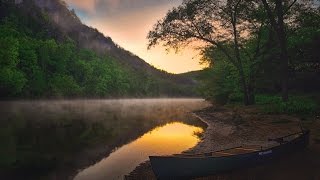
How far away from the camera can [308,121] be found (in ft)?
101

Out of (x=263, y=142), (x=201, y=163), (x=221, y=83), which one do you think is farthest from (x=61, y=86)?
(x=201, y=163)

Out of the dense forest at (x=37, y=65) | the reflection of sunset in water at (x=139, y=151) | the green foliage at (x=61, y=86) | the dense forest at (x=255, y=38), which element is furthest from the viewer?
the green foliage at (x=61, y=86)

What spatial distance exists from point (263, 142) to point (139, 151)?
27.4 ft

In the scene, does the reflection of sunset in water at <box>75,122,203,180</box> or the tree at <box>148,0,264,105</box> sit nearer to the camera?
the reflection of sunset in water at <box>75,122,203,180</box>

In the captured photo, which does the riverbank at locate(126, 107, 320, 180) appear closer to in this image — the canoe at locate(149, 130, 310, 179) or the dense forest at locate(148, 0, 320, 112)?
the canoe at locate(149, 130, 310, 179)

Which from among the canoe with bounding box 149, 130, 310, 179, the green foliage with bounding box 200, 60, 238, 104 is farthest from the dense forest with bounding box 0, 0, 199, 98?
the canoe with bounding box 149, 130, 310, 179

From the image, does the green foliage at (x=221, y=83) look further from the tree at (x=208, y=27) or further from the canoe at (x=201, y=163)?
the canoe at (x=201, y=163)

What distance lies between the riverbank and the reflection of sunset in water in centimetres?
111

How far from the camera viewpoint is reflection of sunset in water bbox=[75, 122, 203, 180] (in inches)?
724

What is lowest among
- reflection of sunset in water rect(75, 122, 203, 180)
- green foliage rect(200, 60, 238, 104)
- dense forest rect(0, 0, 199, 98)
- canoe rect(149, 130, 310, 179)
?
reflection of sunset in water rect(75, 122, 203, 180)

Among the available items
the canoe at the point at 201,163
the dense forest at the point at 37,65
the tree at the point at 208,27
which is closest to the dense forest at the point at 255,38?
the tree at the point at 208,27

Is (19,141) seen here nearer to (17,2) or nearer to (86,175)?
(86,175)

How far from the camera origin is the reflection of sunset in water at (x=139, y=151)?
18.4 m

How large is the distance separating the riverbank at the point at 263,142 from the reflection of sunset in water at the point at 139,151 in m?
1.11
